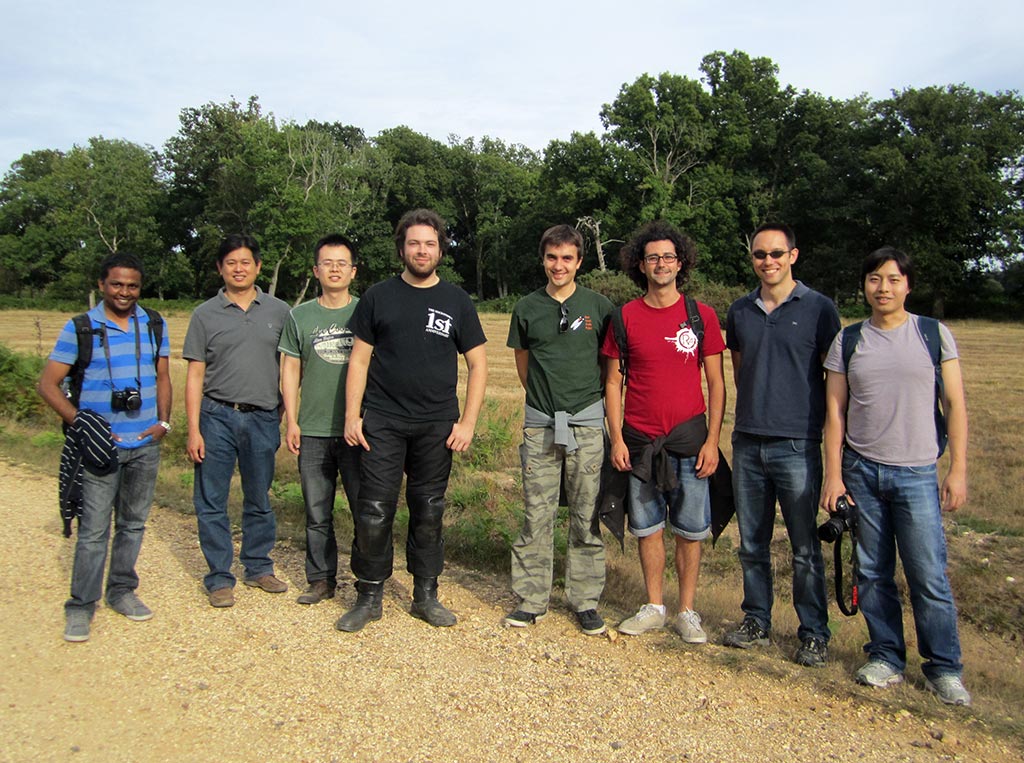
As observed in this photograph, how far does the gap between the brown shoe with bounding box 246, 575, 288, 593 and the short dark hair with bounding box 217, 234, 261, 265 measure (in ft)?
6.85

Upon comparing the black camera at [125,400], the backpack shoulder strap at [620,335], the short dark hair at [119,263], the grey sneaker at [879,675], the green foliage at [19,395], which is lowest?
the green foliage at [19,395]

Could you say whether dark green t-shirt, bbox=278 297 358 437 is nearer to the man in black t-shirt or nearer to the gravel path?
the man in black t-shirt

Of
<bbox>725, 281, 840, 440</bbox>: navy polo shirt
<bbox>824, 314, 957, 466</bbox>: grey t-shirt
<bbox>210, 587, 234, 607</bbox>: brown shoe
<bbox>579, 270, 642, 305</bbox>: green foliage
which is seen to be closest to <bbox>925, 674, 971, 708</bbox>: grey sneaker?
<bbox>824, 314, 957, 466</bbox>: grey t-shirt

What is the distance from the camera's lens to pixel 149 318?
15.7 feet

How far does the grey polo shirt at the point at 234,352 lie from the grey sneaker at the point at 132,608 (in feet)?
4.25

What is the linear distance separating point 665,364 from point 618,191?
158ft

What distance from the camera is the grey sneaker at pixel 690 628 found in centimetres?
441

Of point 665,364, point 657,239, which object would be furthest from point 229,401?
point 657,239

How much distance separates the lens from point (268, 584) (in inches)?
203

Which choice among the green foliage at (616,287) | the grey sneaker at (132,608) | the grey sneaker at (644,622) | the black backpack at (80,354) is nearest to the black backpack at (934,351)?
the grey sneaker at (644,622)

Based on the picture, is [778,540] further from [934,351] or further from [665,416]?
[934,351]

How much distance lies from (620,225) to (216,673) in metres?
48.6

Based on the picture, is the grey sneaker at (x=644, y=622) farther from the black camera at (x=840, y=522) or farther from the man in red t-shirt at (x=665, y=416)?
the black camera at (x=840, y=522)

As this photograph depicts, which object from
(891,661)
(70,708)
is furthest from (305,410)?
(891,661)
